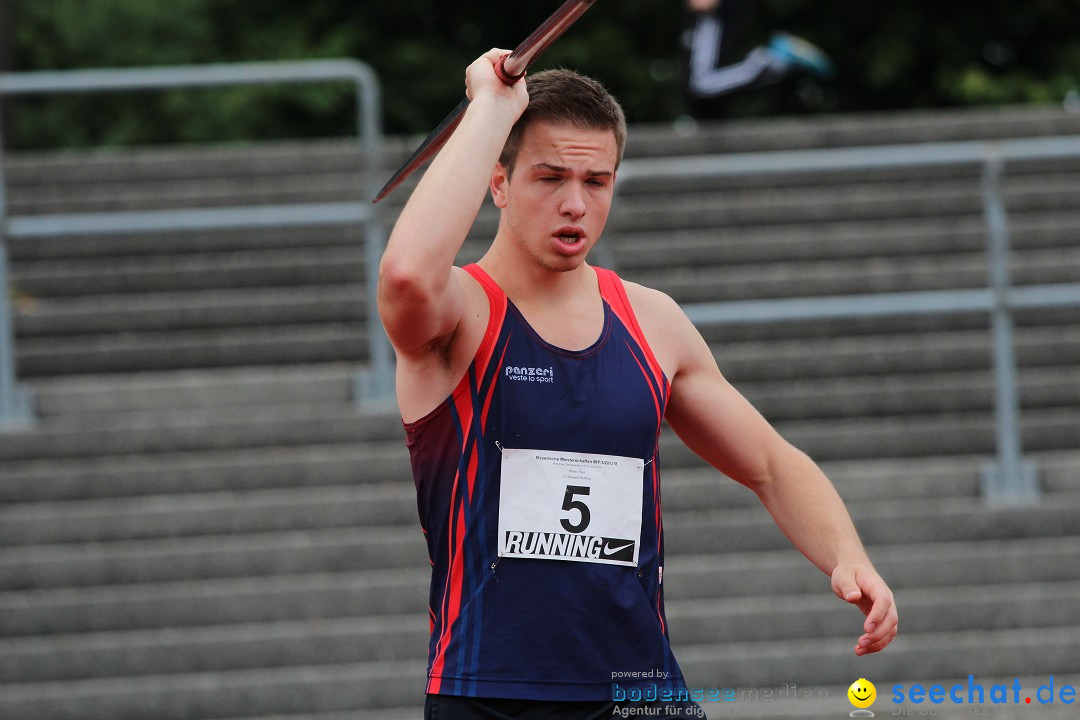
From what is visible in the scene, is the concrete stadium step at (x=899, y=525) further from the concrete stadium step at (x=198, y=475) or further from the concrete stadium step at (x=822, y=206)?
the concrete stadium step at (x=822, y=206)

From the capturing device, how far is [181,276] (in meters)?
8.62

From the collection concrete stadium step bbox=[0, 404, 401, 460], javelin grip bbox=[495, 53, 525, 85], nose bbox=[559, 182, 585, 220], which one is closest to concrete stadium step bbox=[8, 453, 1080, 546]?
concrete stadium step bbox=[0, 404, 401, 460]

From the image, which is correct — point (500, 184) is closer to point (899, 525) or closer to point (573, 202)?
point (573, 202)

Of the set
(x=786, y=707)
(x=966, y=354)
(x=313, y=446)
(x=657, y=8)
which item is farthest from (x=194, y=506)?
(x=657, y=8)

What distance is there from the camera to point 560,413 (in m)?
3.08

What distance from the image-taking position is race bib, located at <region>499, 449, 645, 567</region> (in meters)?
3.07

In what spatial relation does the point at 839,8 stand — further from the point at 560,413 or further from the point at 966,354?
the point at 560,413

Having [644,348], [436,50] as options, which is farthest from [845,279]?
[436,50]

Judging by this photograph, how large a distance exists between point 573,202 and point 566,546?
66 cm

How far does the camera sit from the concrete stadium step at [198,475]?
7.11 m

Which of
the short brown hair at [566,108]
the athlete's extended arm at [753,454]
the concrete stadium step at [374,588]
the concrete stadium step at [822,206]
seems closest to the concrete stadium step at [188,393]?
the concrete stadium step at [374,588]

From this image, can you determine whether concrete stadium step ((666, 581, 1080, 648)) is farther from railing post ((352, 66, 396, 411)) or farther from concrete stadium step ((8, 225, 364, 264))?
concrete stadium step ((8, 225, 364, 264))

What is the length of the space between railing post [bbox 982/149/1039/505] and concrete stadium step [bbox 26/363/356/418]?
297 centimetres

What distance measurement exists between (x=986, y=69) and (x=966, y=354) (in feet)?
38.0
